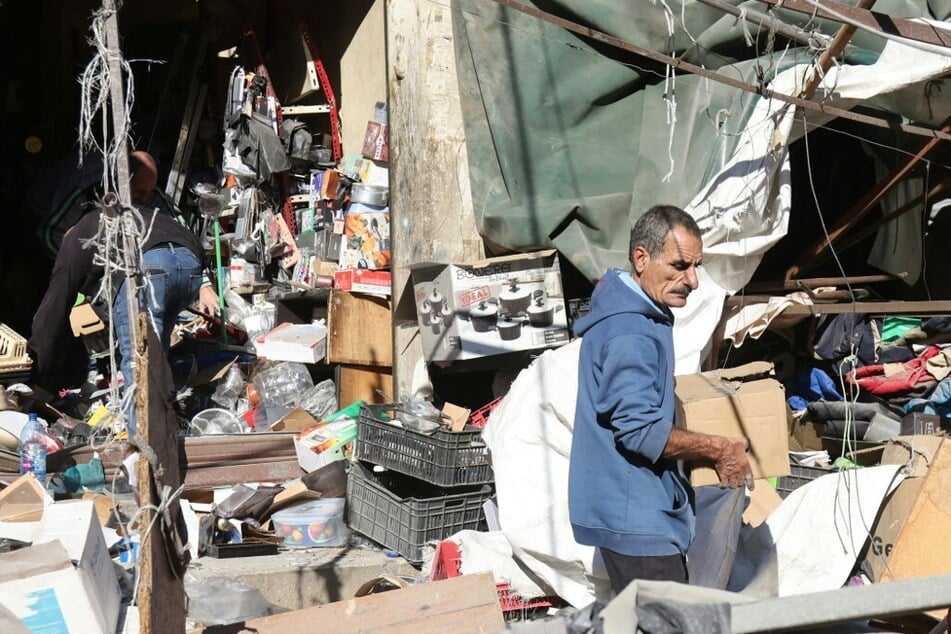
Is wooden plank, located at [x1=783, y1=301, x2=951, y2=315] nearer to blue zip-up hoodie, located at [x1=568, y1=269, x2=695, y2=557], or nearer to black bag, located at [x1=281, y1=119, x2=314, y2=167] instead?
blue zip-up hoodie, located at [x1=568, y1=269, x2=695, y2=557]

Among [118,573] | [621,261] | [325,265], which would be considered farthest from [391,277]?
[118,573]

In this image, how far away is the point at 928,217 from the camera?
5.96 m

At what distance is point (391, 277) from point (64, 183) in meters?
2.67

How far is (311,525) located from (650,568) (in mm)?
2742

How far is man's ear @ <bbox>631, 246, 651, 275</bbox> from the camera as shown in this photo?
324 cm

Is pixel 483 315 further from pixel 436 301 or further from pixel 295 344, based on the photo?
pixel 295 344

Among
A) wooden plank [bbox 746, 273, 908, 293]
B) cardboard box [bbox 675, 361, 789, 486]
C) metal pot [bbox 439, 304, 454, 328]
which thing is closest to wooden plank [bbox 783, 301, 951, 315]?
wooden plank [bbox 746, 273, 908, 293]

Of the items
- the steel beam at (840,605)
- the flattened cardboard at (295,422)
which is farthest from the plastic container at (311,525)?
the steel beam at (840,605)

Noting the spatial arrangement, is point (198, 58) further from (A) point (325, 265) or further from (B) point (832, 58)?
(B) point (832, 58)

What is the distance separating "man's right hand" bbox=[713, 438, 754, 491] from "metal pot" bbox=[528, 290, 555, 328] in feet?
8.48

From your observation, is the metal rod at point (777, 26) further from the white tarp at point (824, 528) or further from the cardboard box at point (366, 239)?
the cardboard box at point (366, 239)

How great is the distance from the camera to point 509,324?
225 inches

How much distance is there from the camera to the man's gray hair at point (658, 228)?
321 centimetres

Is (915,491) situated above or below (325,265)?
below
